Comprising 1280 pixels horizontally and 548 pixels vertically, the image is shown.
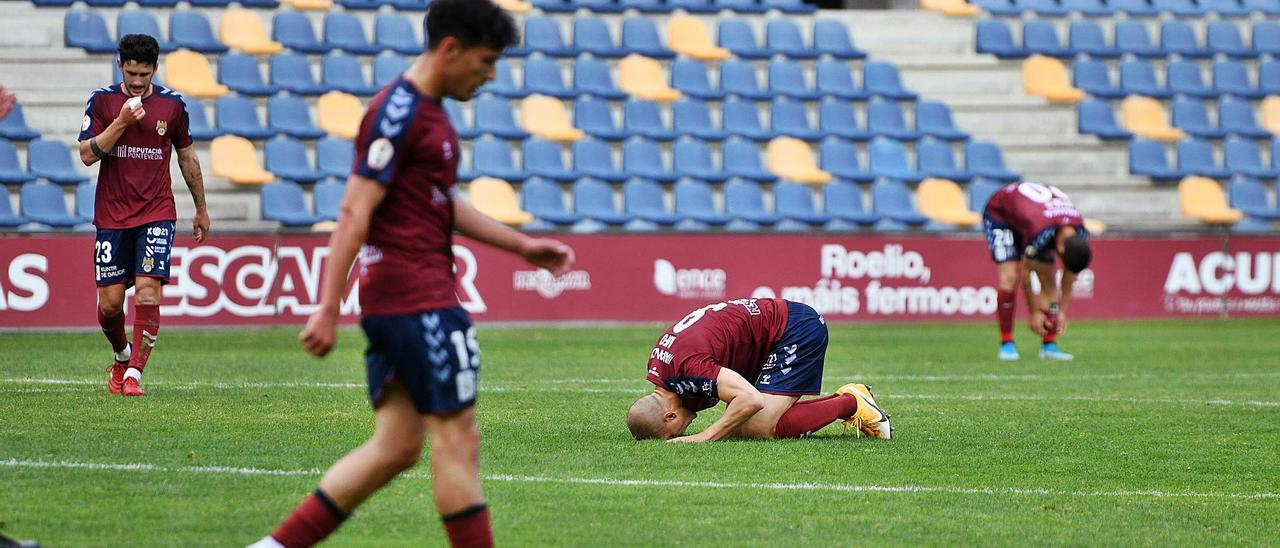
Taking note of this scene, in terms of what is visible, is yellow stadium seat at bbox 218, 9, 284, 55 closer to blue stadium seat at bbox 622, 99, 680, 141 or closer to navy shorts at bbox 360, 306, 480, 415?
blue stadium seat at bbox 622, 99, 680, 141

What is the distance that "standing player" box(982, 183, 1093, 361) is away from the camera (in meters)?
15.4

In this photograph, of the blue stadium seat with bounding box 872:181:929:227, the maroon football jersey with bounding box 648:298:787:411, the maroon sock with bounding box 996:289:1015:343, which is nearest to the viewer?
the maroon football jersey with bounding box 648:298:787:411

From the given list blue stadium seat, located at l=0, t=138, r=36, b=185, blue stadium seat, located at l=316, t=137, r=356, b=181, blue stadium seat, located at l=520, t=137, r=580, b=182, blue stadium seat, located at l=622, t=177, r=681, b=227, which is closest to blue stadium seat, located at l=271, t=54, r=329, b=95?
blue stadium seat, located at l=316, t=137, r=356, b=181

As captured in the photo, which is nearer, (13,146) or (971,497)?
(971,497)

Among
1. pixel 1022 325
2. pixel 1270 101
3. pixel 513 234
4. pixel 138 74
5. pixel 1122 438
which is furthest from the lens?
pixel 1270 101

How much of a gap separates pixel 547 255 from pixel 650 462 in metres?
3.13

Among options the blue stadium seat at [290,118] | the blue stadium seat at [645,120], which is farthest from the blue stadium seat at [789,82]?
the blue stadium seat at [290,118]

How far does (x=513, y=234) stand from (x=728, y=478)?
9.13 ft

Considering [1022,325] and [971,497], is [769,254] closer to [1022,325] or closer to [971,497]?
[1022,325]

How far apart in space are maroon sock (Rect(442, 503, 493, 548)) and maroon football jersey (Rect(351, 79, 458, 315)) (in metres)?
0.62

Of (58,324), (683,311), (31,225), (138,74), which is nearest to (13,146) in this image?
(31,225)

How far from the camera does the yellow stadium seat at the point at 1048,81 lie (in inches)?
1027

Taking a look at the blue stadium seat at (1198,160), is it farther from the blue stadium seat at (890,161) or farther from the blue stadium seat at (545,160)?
the blue stadium seat at (545,160)

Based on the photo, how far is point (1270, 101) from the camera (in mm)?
27266
